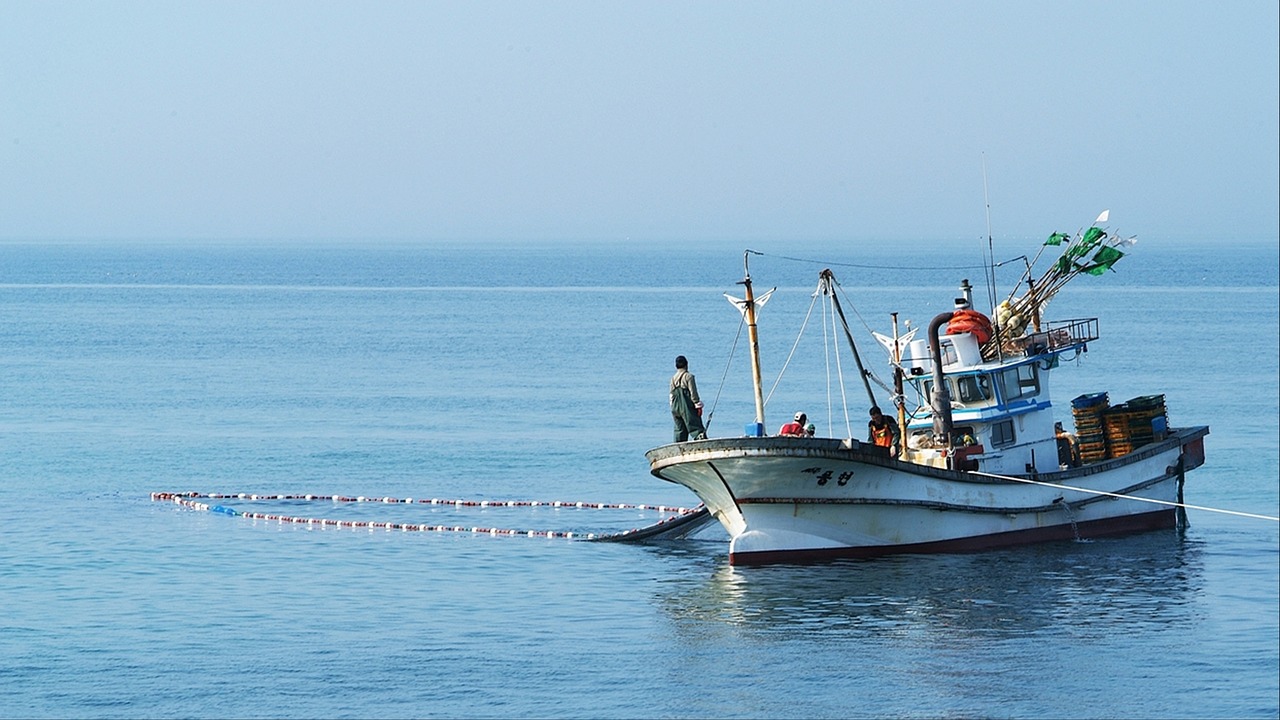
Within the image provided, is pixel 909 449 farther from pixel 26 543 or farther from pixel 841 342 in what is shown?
pixel 841 342

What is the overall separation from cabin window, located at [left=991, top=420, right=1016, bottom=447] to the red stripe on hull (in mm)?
1803

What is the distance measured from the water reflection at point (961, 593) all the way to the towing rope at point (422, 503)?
285 centimetres

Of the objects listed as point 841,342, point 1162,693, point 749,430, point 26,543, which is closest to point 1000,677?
point 1162,693

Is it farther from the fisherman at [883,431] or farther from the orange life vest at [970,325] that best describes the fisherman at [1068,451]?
the fisherman at [883,431]

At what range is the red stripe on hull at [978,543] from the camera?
31.2 metres

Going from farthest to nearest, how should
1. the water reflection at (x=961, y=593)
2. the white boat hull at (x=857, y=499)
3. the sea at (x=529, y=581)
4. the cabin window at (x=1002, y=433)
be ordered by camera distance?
the cabin window at (x=1002, y=433) → the white boat hull at (x=857, y=499) → the water reflection at (x=961, y=593) → the sea at (x=529, y=581)

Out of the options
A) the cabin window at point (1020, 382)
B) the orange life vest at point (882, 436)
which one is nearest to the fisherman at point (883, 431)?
the orange life vest at point (882, 436)

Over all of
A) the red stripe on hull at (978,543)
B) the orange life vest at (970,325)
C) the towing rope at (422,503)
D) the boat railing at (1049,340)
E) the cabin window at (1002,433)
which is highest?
the orange life vest at (970,325)

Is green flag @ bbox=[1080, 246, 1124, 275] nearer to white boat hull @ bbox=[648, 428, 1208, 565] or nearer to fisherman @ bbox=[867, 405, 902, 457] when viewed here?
white boat hull @ bbox=[648, 428, 1208, 565]

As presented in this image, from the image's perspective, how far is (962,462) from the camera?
3198 centimetres

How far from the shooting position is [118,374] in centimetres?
7812

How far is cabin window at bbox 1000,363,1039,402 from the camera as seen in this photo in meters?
33.4

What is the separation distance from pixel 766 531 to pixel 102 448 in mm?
28084

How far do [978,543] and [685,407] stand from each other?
6.57 m
